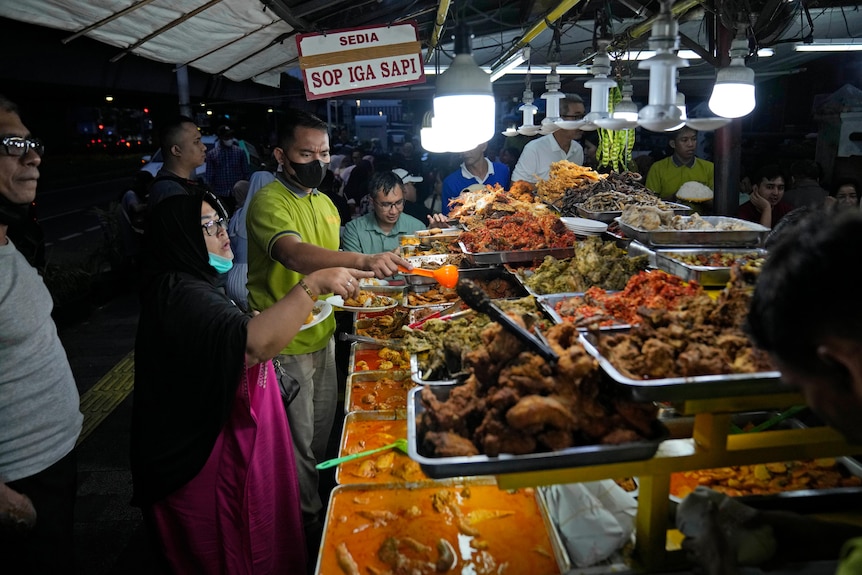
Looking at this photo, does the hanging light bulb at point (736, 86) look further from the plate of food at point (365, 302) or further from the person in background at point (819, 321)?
the plate of food at point (365, 302)

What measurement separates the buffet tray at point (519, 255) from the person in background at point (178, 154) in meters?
3.12

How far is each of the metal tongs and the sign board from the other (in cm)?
438

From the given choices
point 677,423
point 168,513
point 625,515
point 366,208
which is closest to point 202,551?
point 168,513

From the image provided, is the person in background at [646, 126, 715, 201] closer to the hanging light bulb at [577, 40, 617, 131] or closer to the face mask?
the hanging light bulb at [577, 40, 617, 131]

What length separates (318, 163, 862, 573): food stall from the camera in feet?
5.37

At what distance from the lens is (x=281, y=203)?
3705mm

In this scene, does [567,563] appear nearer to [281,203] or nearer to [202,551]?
[202,551]

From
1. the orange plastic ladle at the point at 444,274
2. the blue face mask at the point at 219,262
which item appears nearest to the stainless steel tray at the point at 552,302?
the orange plastic ladle at the point at 444,274

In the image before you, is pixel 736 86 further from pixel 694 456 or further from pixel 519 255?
pixel 694 456

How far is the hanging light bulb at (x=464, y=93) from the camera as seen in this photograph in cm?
227

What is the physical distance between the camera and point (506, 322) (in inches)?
75.8

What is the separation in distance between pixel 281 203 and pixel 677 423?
108 inches

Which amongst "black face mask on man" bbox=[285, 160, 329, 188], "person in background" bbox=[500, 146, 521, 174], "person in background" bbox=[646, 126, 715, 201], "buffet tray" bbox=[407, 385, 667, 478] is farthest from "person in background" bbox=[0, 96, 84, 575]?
"person in background" bbox=[500, 146, 521, 174]

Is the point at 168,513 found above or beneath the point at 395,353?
Result: beneath
